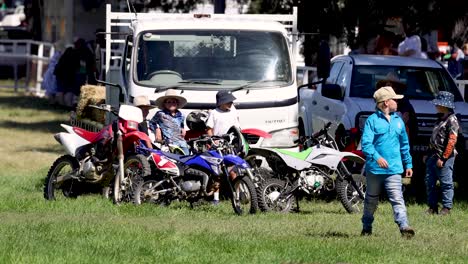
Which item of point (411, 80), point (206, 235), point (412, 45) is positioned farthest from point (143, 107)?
point (412, 45)

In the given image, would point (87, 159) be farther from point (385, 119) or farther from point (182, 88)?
point (385, 119)

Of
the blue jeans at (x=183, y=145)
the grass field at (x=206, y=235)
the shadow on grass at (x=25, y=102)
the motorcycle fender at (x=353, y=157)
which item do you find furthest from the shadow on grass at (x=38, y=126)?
the motorcycle fender at (x=353, y=157)

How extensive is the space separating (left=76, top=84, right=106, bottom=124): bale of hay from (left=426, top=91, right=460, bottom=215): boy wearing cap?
5.17 m

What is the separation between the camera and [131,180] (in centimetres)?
1419

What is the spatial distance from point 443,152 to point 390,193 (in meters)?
2.96

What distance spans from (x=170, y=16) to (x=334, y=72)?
2.98 metres

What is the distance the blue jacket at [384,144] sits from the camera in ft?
37.9

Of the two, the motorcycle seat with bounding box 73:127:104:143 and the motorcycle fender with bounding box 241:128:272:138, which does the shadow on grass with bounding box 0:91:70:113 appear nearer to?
the motorcycle fender with bounding box 241:128:272:138

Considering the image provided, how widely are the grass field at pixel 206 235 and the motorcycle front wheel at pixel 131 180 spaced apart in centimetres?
19

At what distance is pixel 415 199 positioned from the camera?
16.5 m

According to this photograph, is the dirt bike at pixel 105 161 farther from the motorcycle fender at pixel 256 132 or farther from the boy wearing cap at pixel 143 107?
the motorcycle fender at pixel 256 132

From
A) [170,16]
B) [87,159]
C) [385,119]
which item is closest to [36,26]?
[170,16]

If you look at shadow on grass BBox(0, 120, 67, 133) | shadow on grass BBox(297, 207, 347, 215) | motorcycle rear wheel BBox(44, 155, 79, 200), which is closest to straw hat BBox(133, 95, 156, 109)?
motorcycle rear wheel BBox(44, 155, 79, 200)

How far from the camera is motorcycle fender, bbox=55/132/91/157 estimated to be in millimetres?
15087
